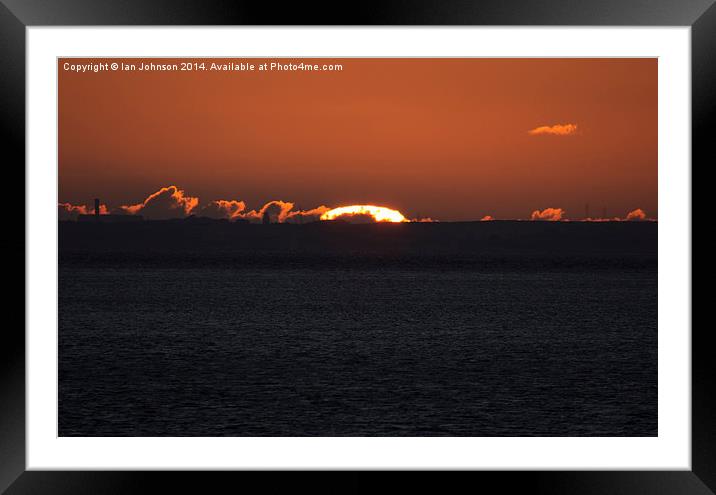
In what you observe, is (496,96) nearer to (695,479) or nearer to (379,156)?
(379,156)

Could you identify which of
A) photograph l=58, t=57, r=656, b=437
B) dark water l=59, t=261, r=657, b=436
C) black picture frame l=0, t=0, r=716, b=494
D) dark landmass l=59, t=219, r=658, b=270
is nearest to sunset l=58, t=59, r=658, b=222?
photograph l=58, t=57, r=656, b=437

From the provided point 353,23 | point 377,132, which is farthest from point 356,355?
point 377,132

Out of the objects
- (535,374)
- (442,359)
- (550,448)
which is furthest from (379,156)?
(550,448)

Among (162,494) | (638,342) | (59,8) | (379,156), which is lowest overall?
(638,342)

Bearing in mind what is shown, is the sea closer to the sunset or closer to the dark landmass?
the dark landmass

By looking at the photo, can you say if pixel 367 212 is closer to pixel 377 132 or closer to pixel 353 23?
pixel 377 132

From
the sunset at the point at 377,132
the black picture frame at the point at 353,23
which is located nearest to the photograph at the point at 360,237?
the sunset at the point at 377,132
